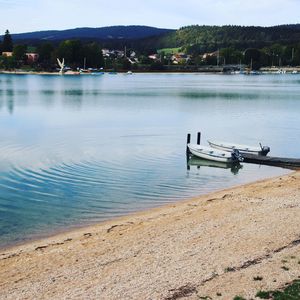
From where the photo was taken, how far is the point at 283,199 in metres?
19.9

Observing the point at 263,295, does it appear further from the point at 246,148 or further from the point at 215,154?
the point at 246,148

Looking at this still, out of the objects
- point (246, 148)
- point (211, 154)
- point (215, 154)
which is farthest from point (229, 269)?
point (246, 148)

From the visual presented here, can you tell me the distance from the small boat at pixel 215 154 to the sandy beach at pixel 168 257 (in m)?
11.4

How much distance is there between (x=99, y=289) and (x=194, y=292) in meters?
2.02

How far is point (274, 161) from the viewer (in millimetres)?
30375

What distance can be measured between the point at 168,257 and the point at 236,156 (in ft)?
60.2

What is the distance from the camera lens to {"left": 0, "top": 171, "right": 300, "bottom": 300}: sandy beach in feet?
36.4

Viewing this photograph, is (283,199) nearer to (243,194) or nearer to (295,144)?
(243,194)

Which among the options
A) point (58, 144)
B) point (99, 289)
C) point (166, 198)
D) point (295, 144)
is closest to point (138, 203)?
point (166, 198)

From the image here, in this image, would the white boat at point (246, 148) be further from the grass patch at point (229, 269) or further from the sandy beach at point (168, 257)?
the grass patch at point (229, 269)

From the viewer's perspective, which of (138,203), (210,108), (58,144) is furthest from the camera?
(210,108)

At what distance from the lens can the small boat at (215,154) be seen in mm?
30609

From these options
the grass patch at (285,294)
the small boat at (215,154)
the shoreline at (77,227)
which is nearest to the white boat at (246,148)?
the small boat at (215,154)

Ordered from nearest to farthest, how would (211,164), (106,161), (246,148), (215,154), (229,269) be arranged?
(229,269) → (106,161) → (211,164) → (215,154) → (246,148)
